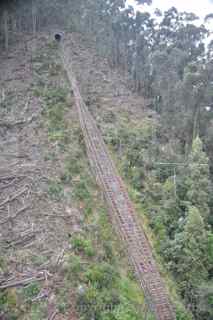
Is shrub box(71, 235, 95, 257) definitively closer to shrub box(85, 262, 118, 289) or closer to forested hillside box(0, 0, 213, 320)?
forested hillside box(0, 0, 213, 320)

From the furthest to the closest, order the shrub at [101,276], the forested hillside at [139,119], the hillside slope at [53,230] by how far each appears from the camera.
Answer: the forested hillside at [139,119] → the shrub at [101,276] → the hillside slope at [53,230]

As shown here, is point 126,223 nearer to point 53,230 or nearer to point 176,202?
point 176,202

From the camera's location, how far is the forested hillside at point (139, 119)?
12.4 metres

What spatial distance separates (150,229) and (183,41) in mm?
15407

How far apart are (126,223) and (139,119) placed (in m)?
10.0

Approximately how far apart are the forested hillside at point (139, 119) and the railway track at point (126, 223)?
45 centimetres

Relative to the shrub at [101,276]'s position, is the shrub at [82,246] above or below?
above

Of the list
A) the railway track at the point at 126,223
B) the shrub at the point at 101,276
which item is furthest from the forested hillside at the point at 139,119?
A: the railway track at the point at 126,223

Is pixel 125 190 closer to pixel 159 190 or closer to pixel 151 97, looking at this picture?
pixel 159 190

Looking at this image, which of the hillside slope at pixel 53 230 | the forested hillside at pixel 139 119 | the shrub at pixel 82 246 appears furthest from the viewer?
the forested hillside at pixel 139 119

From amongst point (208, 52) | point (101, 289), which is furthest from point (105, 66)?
point (101, 289)

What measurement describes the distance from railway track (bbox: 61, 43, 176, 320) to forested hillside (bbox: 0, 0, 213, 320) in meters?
0.45

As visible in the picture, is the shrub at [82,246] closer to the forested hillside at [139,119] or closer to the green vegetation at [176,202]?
the forested hillside at [139,119]

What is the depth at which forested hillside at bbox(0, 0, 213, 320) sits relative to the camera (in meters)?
12.4
